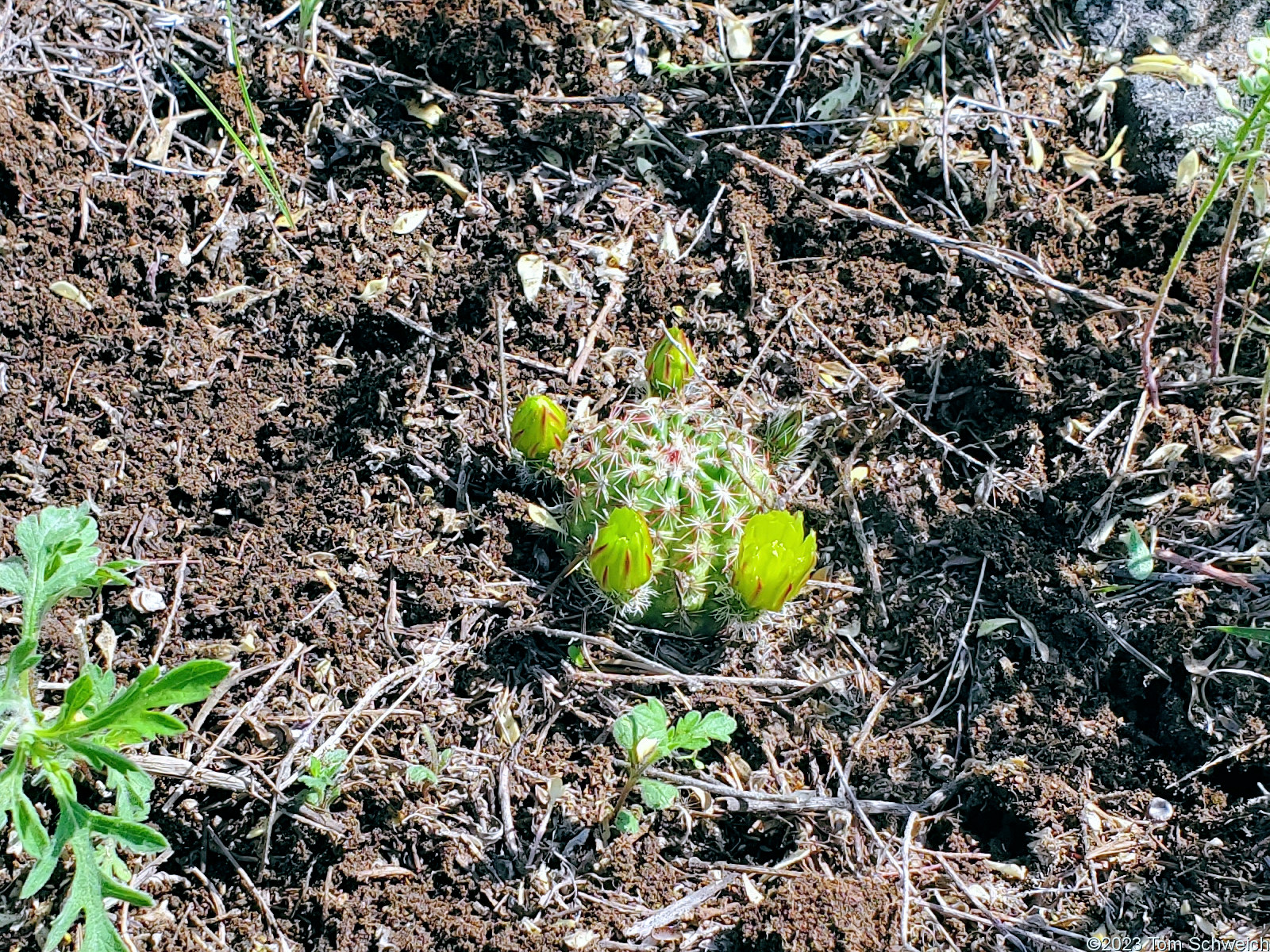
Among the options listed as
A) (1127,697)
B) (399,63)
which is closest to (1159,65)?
(1127,697)

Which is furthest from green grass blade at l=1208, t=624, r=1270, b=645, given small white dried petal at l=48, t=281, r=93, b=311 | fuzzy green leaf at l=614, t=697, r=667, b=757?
small white dried petal at l=48, t=281, r=93, b=311

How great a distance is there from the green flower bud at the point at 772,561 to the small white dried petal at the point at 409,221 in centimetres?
128

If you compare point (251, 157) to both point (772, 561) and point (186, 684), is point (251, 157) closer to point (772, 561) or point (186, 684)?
point (186, 684)

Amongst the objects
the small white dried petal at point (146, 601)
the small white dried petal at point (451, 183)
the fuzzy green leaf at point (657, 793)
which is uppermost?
the small white dried petal at point (451, 183)

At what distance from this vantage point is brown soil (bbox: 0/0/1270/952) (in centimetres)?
213

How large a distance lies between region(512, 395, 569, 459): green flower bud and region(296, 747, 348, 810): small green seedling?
78 cm

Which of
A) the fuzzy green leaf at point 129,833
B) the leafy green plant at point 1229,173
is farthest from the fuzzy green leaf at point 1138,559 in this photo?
the fuzzy green leaf at point 129,833

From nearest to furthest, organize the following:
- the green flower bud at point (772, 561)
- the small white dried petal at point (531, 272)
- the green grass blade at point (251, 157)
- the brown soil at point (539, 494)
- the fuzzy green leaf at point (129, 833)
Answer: the fuzzy green leaf at point (129, 833)
the brown soil at point (539, 494)
the green flower bud at point (772, 561)
the green grass blade at point (251, 157)
the small white dried petal at point (531, 272)

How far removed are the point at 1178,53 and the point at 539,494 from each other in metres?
2.41

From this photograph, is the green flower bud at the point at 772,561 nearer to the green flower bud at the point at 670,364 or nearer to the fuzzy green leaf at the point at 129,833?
the green flower bud at the point at 670,364

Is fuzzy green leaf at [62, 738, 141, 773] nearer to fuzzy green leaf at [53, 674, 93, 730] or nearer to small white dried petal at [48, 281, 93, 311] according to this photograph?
fuzzy green leaf at [53, 674, 93, 730]

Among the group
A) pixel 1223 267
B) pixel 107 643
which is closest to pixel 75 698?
pixel 107 643

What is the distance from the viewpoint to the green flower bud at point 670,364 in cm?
256

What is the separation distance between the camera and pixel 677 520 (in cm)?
236
